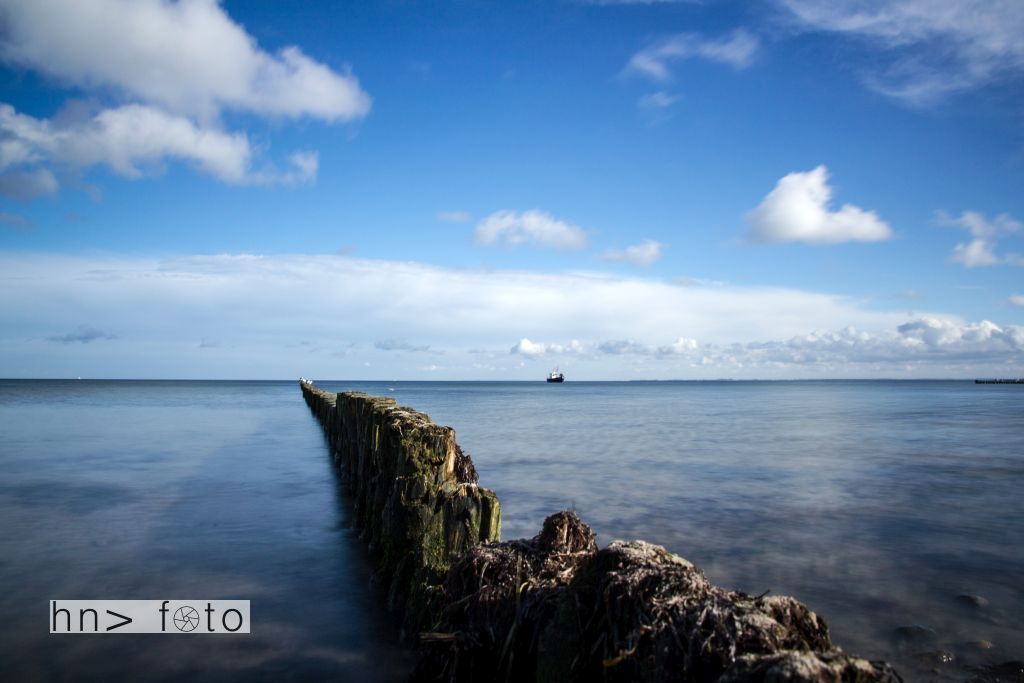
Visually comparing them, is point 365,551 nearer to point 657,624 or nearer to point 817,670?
point 657,624

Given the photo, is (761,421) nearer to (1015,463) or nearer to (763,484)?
(1015,463)

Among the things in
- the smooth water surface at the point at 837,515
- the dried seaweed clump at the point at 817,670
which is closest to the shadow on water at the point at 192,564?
the smooth water surface at the point at 837,515

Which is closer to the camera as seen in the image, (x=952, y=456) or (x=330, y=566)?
(x=330, y=566)

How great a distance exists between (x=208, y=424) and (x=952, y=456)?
2921 cm

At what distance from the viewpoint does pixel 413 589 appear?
5.41 m

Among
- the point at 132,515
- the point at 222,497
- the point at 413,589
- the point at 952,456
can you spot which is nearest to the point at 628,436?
the point at 952,456

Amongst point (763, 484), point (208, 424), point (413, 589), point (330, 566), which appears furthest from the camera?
point (208, 424)

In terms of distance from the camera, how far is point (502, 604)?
364 cm
